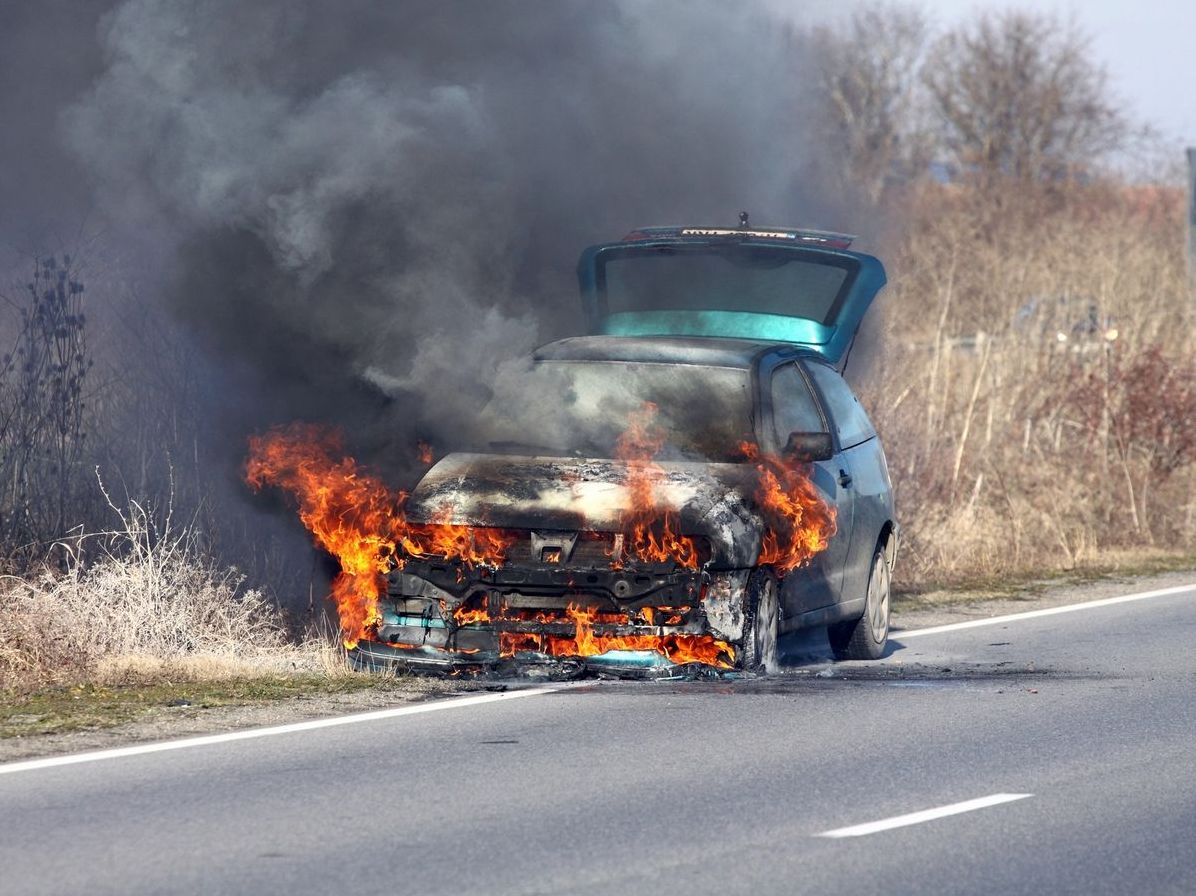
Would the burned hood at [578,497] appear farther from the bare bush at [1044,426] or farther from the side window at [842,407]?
the bare bush at [1044,426]

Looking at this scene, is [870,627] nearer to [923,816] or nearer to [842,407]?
[842,407]

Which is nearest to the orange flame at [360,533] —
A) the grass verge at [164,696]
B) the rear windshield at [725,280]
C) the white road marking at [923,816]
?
the grass verge at [164,696]

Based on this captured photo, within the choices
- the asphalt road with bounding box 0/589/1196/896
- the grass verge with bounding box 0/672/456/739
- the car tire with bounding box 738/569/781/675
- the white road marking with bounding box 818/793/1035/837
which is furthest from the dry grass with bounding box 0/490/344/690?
the white road marking with bounding box 818/793/1035/837

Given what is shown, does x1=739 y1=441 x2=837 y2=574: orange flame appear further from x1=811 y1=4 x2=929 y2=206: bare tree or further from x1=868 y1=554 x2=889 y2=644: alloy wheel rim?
x1=811 y1=4 x2=929 y2=206: bare tree

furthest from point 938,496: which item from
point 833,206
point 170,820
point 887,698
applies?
point 170,820

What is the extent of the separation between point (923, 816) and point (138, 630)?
540 cm

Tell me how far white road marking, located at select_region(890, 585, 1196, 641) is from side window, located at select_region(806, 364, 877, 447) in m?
1.61

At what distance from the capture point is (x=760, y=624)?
9.87m

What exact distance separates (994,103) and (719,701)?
44.6 m

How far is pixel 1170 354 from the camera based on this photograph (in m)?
24.2

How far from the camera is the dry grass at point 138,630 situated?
34.1 feet

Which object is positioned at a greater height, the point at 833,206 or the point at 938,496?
the point at 833,206

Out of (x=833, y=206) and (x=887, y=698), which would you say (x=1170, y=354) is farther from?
(x=887, y=698)

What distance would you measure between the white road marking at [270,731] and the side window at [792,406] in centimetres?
198
